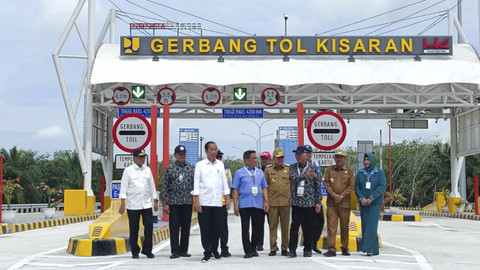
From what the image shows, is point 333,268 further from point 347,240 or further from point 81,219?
point 81,219

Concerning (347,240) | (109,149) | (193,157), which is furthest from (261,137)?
(347,240)

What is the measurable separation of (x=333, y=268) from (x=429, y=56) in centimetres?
2517

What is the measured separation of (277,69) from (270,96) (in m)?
1.21

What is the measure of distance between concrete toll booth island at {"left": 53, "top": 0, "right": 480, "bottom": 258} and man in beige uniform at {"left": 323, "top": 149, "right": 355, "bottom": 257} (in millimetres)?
19681

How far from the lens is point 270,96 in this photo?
104ft

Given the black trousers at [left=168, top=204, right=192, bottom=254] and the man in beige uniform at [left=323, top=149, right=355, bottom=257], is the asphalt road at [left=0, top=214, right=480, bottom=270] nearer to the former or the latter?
the black trousers at [left=168, top=204, right=192, bottom=254]

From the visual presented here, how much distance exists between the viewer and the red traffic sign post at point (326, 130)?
1327cm

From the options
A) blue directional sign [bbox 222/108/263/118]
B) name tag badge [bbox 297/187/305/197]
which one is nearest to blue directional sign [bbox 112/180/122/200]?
name tag badge [bbox 297/187/305/197]

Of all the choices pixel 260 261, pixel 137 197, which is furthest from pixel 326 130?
pixel 137 197

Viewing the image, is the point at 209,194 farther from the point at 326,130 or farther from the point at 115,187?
the point at 115,187

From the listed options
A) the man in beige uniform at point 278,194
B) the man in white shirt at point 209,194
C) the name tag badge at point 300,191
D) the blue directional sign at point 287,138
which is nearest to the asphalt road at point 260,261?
the man in white shirt at point 209,194

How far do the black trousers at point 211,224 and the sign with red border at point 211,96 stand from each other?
824 inches

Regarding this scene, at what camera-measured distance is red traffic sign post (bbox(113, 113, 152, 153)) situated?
13.3 meters

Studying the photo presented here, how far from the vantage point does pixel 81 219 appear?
98.6 feet
